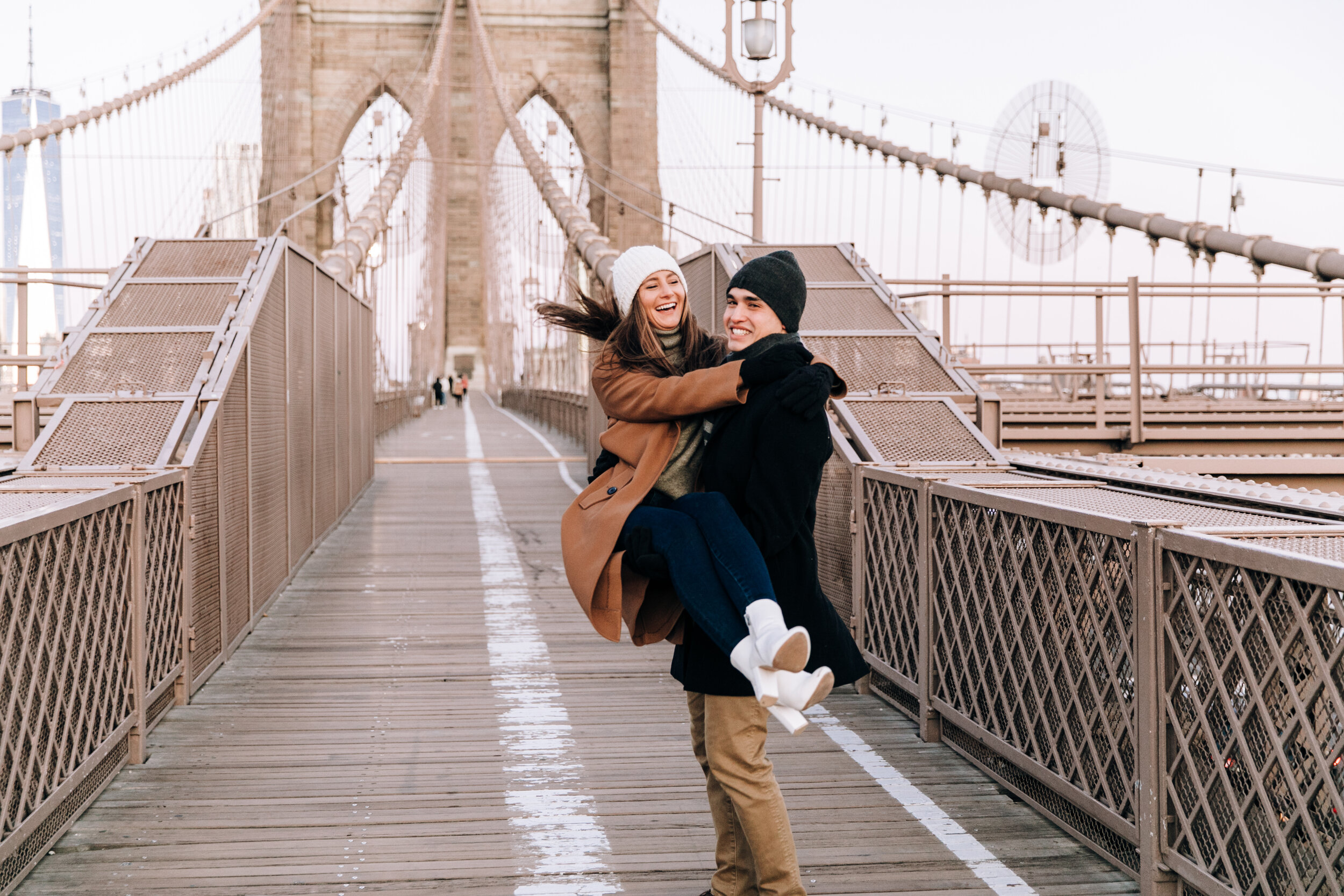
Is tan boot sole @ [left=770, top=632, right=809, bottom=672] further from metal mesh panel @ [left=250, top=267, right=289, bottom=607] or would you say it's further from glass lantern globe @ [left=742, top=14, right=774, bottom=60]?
glass lantern globe @ [left=742, top=14, right=774, bottom=60]

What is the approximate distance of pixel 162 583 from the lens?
4062mm

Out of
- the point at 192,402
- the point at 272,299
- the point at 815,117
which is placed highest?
the point at 815,117

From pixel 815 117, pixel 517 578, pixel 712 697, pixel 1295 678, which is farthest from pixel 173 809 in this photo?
pixel 815 117

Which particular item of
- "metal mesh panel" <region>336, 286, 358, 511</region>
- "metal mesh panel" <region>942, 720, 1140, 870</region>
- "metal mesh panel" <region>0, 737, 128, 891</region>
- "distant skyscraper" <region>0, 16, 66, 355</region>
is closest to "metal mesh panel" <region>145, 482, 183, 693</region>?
"metal mesh panel" <region>0, 737, 128, 891</region>

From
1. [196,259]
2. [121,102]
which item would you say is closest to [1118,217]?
[196,259]

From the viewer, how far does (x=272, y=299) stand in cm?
593

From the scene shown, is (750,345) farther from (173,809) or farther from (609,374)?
(173,809)

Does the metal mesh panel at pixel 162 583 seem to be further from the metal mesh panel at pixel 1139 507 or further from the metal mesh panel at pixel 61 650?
the metal mesh panel at pixel 1139 507

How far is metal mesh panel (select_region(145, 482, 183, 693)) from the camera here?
3.90m

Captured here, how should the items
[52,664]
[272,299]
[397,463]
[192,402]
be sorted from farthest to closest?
[397,463] < [272,299] < [192,402] < [52,664]

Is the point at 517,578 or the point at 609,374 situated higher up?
the point at 609,374

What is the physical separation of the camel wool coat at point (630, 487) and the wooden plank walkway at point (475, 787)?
29.7 inches

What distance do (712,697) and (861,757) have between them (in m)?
1.58

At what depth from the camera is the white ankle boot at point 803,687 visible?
2068 millimetres
